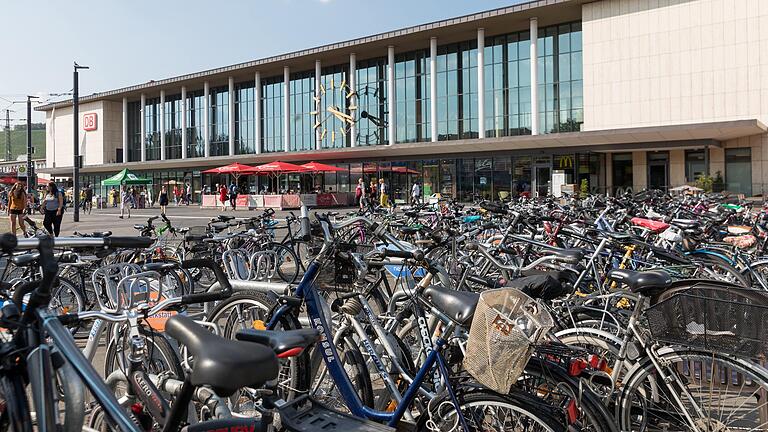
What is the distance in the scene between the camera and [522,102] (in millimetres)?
33625

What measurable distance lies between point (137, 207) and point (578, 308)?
4178cm

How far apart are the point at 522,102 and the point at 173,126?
30.3 m

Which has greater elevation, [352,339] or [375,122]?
[375,122]

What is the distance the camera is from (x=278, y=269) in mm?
9180

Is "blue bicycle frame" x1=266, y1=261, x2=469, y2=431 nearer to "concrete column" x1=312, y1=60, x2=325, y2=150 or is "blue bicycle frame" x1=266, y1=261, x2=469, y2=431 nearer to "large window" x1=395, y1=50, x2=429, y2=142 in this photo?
"large window" x1=395, y1=50, x2=429, y2=142

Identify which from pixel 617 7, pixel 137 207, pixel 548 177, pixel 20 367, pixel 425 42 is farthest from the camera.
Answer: pixel 137 207

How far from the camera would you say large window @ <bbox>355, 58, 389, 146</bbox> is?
38844 millimetres

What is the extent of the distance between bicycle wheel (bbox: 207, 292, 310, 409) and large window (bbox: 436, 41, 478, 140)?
3207 centimetres

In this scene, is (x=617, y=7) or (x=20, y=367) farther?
(x=617, y=7)

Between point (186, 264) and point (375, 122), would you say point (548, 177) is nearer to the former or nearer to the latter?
point (375, 122)

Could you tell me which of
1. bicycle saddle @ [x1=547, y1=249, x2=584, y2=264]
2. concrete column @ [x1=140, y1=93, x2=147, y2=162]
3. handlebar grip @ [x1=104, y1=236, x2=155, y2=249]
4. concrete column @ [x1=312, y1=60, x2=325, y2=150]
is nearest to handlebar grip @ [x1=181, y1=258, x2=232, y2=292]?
handlebar grip @ [x1=104, y1=236, x2=155, y2=249]

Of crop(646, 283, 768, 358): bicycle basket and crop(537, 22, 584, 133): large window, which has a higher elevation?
crop(537, 22, 584, 133): large window

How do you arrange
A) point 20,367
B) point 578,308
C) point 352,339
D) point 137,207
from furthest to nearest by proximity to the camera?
point 137,207, point 578,308, point 352,339, point 20,367

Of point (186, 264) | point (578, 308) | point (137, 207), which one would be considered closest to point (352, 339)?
point (186, 264)
